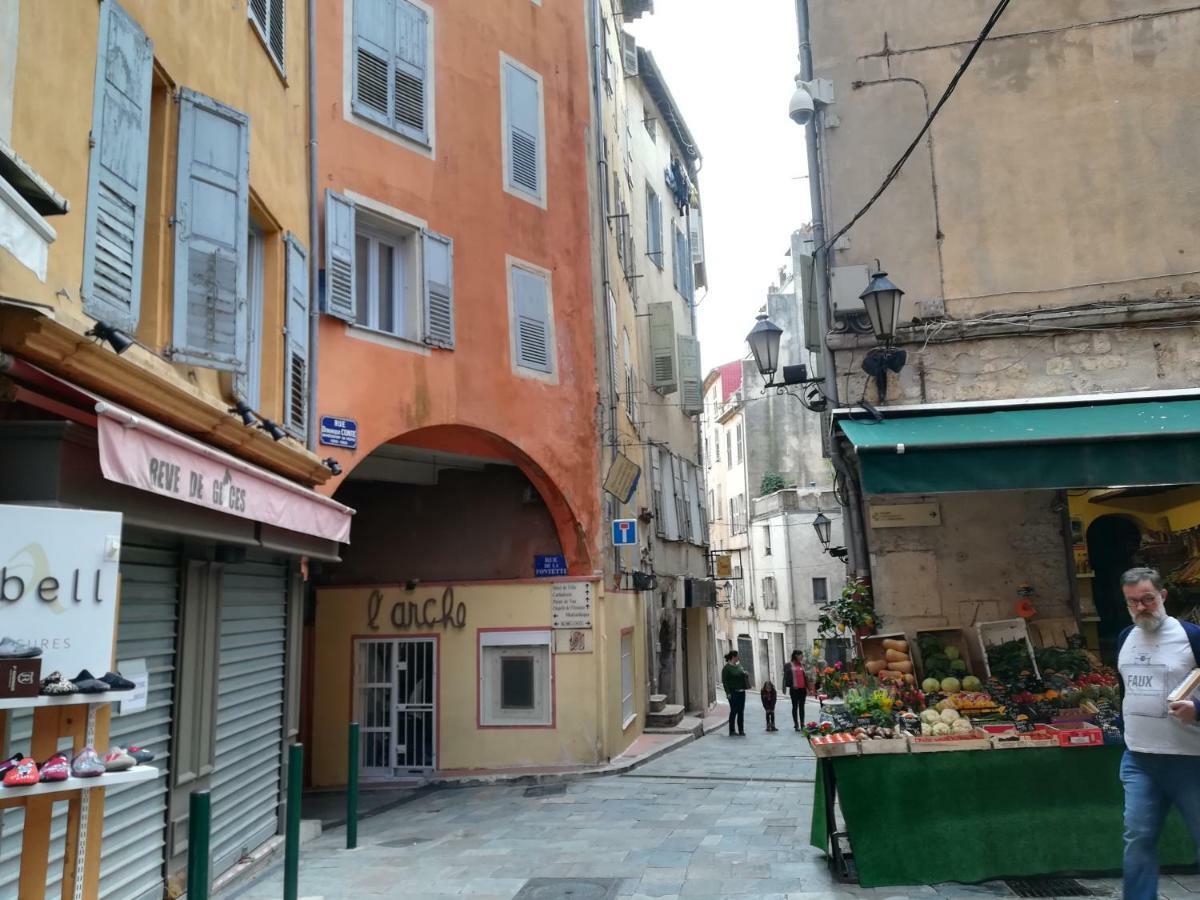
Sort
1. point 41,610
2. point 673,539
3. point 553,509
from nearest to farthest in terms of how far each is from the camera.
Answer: point 41,610, point 553,509, point 673,539

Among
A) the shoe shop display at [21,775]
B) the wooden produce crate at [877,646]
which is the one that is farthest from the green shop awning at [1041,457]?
the shoe shop display at [21,775]

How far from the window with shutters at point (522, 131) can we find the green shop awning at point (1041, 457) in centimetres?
790

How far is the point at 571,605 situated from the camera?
13664 mm

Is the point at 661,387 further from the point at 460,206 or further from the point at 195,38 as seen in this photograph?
the point at 195,38

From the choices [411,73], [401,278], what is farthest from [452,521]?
[411,73]

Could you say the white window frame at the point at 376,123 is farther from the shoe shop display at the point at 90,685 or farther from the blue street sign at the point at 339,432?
the shoe shop display at the point at 90,685

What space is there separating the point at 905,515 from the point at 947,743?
108 inches

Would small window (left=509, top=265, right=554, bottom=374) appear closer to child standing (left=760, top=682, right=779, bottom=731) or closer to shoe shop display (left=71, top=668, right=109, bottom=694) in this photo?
shoe shop display (left=71, top=668, right=109, bottom=694)

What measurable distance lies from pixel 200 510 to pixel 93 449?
4.21 feet

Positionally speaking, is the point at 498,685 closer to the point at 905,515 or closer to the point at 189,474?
the point at 905,515

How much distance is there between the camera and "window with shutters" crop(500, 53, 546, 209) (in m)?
13.8

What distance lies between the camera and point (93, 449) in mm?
5000

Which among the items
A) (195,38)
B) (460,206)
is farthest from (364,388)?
(195,38)

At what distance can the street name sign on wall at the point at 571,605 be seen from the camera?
1362 centimetres
